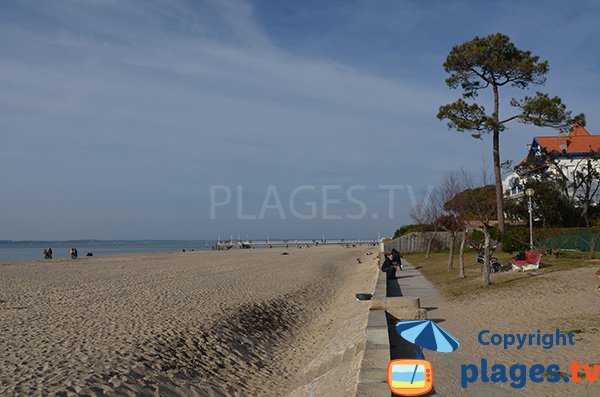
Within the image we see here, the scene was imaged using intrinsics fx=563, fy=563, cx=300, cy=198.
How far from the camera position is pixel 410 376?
19.5 feet

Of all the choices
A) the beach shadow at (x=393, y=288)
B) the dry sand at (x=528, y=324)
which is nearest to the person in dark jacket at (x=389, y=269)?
the beach shadow at (x=393, y=288)

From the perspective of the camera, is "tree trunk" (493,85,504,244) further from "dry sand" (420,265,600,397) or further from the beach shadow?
"dry sand" (420,265,600,397)

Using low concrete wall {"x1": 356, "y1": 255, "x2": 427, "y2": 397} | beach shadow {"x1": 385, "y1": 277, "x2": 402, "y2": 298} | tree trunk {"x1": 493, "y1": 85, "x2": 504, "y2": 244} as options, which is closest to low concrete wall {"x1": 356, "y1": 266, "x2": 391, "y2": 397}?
low concrete wall {"x1": 356, "y1": 255, "x2": 427, "y2": 397}

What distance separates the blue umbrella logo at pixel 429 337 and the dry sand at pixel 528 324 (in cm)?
109

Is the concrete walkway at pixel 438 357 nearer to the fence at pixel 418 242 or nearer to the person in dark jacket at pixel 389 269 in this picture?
the person in dark jacket at pixel 389 269

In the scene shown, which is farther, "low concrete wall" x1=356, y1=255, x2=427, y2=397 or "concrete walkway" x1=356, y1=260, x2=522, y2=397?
"concrete walkway" x1=356, y1=260, x2=522, y2=397

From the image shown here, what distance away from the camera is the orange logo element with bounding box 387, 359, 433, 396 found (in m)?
5.75

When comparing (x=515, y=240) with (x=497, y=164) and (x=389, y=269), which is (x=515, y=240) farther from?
(x=389, y=269)

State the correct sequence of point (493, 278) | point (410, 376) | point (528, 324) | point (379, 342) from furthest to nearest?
point (493, 278) → point (528, 324) → point (379, 342) → point (410, 376)

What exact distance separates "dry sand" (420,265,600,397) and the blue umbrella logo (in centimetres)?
109

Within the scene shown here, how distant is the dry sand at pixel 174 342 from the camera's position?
8.97m

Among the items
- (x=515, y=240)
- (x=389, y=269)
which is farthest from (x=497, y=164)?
(x=389, y=269)

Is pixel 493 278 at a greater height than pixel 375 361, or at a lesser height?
greater

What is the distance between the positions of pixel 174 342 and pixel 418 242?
113 feet
